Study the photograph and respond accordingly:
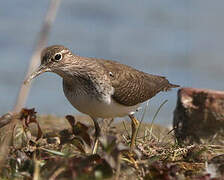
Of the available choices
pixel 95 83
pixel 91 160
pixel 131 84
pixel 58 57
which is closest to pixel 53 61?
pixel 58 57

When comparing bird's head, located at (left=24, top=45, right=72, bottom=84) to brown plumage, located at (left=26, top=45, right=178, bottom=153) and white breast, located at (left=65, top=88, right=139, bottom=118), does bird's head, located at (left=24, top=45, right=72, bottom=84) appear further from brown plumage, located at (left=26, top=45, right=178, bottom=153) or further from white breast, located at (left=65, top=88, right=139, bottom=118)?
white breast, located at (left=65, top=88, right=139, bottom=118)

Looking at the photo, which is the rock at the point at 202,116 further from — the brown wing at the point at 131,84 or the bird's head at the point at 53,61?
the bird's head at the point at 53,61

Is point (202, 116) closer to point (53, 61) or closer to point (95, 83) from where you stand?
point (95, 83)

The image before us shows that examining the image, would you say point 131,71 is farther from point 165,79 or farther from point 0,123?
point 0,123

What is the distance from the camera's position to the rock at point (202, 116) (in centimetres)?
789

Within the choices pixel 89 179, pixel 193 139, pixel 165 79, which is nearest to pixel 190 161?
pixel 89 179

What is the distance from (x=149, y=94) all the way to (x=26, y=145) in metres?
2.65

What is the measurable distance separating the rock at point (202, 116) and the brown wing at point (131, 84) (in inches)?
47.0

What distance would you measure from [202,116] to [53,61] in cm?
347

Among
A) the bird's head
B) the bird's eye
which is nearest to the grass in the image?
the bird's head

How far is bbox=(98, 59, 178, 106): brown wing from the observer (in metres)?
5.65

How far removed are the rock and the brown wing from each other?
3.91 feet

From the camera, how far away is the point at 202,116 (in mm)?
7941

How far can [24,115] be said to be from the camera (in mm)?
3990
